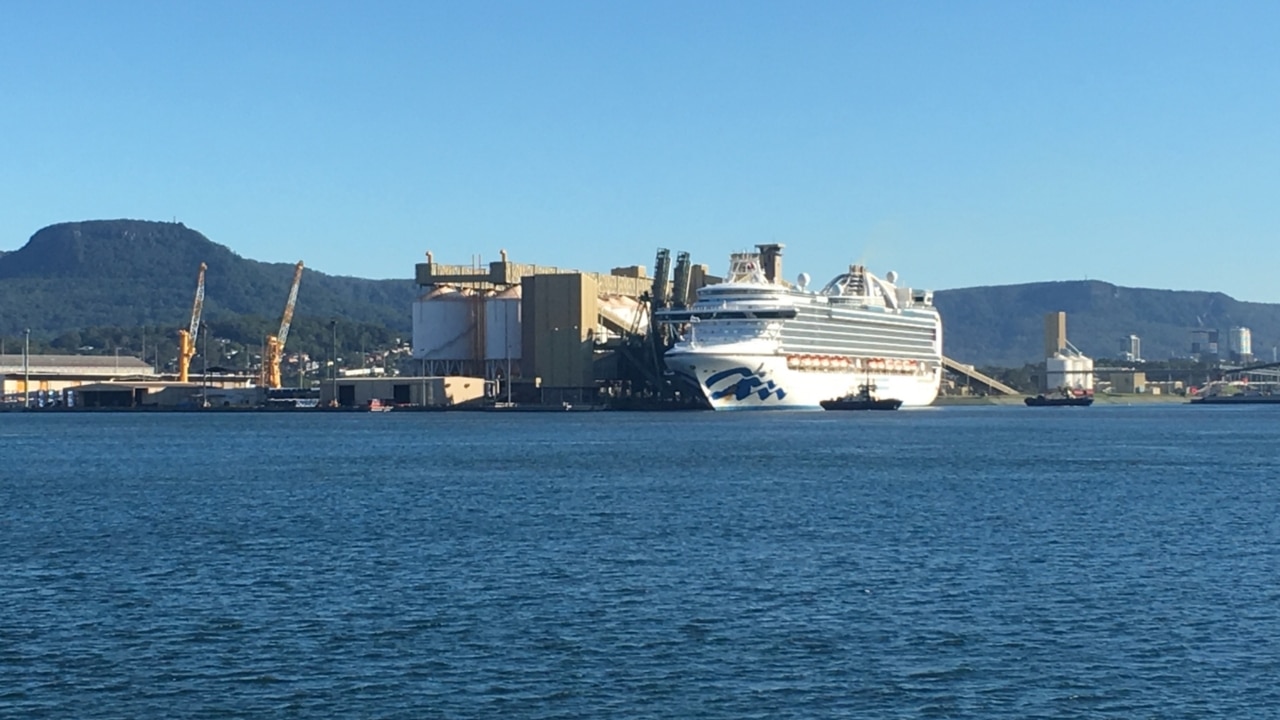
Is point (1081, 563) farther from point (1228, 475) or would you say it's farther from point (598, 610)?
point (1228, 475)

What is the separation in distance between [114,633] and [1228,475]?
40.6m

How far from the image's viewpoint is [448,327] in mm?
151375

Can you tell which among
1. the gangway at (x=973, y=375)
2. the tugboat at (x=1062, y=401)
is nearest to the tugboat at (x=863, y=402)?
the gangway at (x=973, y=375)

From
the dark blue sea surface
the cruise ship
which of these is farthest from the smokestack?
the dark blue sea surface

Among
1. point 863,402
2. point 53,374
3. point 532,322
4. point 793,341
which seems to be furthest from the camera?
point 53,374

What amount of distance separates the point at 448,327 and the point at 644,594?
12506 centimetres

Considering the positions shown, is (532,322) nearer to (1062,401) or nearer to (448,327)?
(448,327)

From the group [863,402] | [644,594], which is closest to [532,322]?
[863,402]

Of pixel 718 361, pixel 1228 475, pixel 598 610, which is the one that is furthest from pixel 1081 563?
pixel 718 361

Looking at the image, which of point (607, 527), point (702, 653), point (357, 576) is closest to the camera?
point (702, 653)

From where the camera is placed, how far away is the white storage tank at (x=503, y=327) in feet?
486

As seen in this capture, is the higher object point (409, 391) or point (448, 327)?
point (448, 327)

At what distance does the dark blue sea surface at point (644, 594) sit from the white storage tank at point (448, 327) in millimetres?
93735

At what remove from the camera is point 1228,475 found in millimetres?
55312
